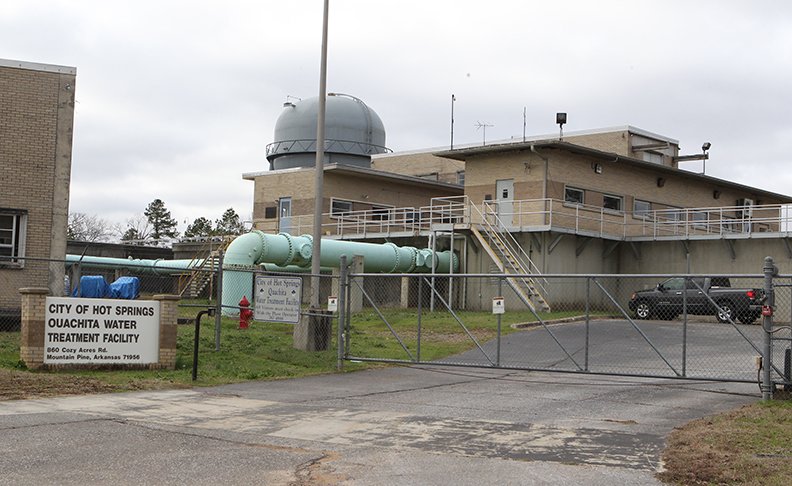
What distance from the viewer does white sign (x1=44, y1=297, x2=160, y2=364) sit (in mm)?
14969

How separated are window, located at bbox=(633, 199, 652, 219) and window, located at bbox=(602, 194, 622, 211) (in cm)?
85

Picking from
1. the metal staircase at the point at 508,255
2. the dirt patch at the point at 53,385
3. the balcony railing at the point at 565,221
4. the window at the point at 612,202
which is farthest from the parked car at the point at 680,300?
the dirt patch at the point at 53,385

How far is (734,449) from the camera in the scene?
30.6 ft

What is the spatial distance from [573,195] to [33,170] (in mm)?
22604

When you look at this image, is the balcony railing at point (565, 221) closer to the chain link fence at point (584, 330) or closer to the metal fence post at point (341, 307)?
the chain link fence at point (584, 330)

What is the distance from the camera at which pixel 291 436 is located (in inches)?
405

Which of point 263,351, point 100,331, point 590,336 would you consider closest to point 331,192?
point 590,336

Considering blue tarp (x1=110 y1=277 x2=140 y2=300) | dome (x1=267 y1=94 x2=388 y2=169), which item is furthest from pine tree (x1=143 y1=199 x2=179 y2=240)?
blue tarp (x1=110 y1=277 x2=140 y2=300)

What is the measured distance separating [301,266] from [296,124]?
20.6 metres

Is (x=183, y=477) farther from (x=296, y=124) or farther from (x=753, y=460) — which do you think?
(x=296, y=124)

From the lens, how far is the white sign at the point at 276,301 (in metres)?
18.0

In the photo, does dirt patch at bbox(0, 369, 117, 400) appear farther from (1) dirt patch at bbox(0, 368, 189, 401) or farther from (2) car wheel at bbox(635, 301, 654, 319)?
(2) car wheel at bbox(635, 301, 654, 319)

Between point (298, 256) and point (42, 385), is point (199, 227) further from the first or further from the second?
point (42, 385)

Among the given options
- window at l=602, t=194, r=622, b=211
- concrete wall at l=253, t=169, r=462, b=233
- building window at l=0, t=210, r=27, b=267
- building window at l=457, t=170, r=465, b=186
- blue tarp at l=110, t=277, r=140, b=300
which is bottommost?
blue tarp at l=110, t=277, r=140, b=300
